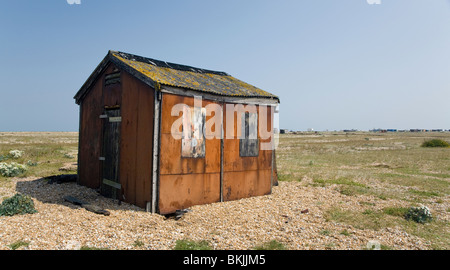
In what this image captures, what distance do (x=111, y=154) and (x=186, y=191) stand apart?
3516mm

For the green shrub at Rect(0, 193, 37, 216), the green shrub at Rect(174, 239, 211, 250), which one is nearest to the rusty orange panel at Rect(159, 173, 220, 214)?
the green shrub at Rect(174, 239, 211, 250)

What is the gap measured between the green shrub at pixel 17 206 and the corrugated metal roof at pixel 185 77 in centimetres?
532

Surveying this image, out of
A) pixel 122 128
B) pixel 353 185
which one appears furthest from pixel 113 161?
pixel 353 185

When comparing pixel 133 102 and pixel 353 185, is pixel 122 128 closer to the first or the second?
pixel 133 102

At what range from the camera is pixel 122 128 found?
35.0ft

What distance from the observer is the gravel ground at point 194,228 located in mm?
6794

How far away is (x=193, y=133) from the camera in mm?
10094

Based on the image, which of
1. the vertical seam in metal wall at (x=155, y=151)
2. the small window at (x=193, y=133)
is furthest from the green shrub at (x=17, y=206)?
the small window at (x=193, y=133)

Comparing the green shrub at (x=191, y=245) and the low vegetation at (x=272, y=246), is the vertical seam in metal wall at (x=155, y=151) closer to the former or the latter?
the green shrub at (x=191, y=245)

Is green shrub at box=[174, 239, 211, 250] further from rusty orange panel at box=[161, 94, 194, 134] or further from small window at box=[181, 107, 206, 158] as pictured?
rusty orange panel at box=[161, 94, 194, 134]

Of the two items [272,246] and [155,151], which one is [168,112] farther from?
[272,246]

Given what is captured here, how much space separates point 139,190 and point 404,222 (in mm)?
8569

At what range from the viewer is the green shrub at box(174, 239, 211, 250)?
6584 millimetres

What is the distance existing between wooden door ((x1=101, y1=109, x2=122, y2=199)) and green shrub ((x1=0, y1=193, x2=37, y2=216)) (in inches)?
104
